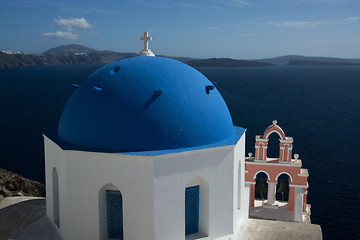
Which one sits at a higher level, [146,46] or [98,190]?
[146,46]

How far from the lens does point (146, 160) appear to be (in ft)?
26.3

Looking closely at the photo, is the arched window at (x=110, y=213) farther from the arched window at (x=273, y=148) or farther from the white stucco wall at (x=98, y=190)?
the arched window at (x=273, y=148)

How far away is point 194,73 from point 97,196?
3963mm

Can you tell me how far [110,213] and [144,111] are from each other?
2.53 meters

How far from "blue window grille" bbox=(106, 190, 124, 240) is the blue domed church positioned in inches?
0.9

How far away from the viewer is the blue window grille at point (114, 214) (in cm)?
868

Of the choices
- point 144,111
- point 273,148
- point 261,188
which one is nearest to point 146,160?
point 144,111

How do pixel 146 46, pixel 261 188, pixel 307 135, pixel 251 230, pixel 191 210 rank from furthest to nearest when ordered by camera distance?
pixel 307 135, pixel 261 188, pixel 146 46, pixel 251 230, pixel 191 210

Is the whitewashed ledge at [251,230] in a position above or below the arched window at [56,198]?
below

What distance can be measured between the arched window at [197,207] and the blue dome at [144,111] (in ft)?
3.27

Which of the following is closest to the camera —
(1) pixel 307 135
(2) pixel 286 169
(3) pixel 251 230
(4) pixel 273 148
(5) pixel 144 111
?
(5) pixel 144 111

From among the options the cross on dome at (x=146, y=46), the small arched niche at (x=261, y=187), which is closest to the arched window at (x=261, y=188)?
the small arched niche at (x=261, y=187)

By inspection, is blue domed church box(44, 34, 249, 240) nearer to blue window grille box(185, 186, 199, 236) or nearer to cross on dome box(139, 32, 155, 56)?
blue window grille box(185, 186, 199, 236)

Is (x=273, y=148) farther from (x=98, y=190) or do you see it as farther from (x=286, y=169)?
(x=98, y=190)
